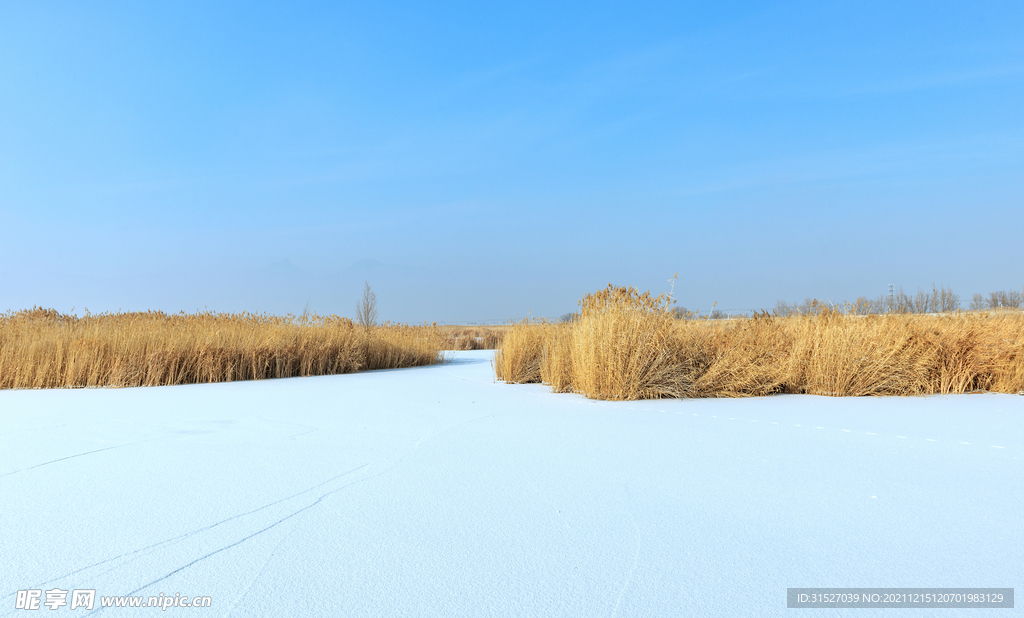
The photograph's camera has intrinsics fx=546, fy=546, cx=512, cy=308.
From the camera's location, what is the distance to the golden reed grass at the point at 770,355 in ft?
14.9

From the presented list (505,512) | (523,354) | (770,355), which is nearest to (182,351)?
(523,354)

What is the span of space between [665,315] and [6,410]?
16.7 ft

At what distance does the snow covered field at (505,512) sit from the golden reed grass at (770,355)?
1134mm

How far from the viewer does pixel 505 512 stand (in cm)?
174

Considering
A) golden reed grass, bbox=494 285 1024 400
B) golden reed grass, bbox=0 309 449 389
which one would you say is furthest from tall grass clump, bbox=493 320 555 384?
golden reed grass, bbox=0 309 449 389

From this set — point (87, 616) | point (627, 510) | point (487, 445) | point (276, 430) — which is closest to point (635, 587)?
point (627, 510)

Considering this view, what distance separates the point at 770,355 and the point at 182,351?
6257mm

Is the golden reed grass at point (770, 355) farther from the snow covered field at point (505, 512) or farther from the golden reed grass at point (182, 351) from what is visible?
the golden reed grass at point (182, 351)

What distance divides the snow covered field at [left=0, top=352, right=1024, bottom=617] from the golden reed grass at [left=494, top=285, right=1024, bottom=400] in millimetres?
1134

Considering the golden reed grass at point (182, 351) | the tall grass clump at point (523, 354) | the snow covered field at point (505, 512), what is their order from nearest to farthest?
the snow covered field at point (505, 512) < the golden reed grass at point (182, 351) < the tall grass clump at point (523, 354)

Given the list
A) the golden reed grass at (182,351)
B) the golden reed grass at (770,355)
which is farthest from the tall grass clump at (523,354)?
the golden reed grass at (182,351)

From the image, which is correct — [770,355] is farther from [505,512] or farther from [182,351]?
[182,351]

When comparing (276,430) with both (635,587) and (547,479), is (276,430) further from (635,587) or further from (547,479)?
(635,587)

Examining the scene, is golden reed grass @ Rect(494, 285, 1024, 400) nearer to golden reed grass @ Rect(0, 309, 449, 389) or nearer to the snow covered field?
the snow covered field
